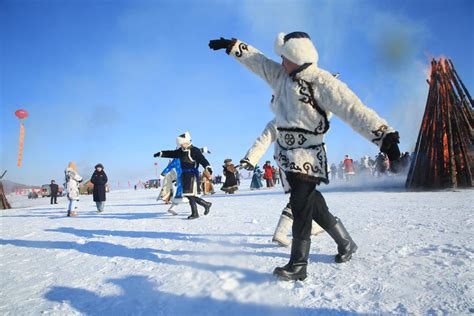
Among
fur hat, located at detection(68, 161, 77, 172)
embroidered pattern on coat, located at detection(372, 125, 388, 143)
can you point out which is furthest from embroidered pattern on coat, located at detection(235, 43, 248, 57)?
fur hat, located at detection(68, 161, 77, 172)

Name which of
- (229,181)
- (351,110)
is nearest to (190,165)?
(351,110)

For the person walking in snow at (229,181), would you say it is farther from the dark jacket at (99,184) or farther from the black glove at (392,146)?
the black glove at (392,146)

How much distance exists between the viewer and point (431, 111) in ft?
29.8

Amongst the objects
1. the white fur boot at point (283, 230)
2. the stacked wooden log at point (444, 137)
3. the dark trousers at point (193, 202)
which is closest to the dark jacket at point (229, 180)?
the stacked wooden log at point (444, 137)

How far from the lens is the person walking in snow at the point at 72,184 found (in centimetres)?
973

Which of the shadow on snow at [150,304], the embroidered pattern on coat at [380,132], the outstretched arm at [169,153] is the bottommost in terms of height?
the shadow on snow at [150,304]

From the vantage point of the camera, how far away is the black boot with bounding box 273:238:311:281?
86.9 inches

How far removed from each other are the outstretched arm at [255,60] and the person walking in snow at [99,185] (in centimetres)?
898

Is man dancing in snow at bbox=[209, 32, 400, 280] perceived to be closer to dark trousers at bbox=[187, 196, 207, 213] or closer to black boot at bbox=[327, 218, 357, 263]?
black boot at bbox=[327, 218, 357, 263]

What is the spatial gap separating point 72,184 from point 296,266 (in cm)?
974

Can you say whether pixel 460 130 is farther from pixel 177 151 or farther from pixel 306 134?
pixel 306 134

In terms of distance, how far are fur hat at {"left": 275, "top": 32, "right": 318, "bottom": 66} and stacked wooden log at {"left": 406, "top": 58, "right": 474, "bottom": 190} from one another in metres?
7.98

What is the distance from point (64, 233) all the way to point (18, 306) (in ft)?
12.1

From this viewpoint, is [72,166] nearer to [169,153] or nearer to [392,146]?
[169,153]
